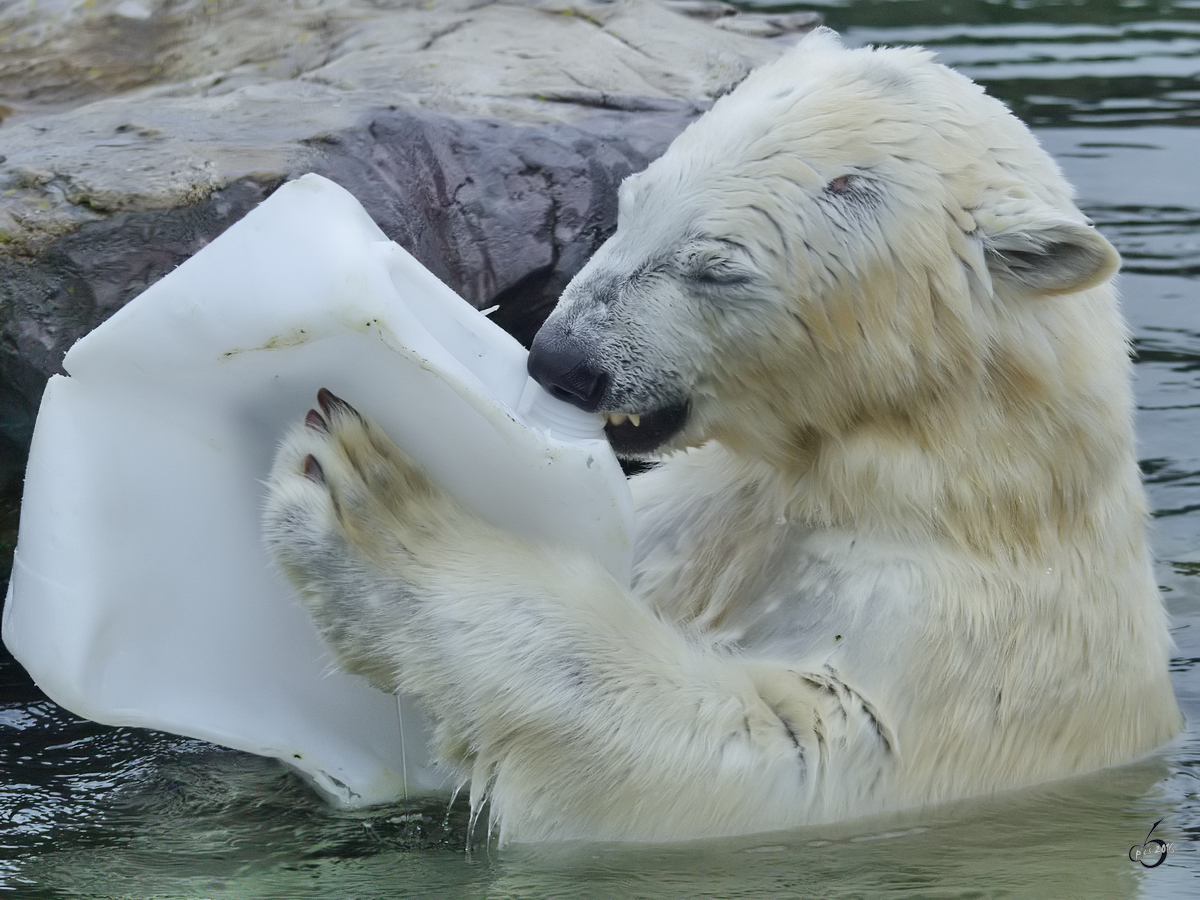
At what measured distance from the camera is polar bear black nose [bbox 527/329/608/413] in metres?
2.63

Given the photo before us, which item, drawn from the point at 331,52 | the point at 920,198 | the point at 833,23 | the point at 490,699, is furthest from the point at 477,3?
the point at 490,699

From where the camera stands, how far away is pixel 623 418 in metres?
2.82

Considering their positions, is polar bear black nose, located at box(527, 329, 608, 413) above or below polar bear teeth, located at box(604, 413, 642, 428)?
above

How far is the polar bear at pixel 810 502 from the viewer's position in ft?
8.38

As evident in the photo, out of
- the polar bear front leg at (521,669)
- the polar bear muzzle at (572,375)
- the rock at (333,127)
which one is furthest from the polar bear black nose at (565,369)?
the rock at (333,127)

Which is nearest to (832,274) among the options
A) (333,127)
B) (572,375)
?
(572,375)

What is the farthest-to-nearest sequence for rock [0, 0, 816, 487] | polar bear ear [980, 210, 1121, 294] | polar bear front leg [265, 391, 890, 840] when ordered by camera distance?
1. rock [0, 0, 816, 487]
2. polar bear ear [980, 210, 1121, 294]
3. polar bear front leg [265, 391, 890, 840]

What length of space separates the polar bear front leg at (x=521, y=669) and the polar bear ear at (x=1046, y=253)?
0.82 meters

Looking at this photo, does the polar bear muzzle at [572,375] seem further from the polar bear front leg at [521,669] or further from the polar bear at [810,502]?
the polar bear front leg at [521,669]

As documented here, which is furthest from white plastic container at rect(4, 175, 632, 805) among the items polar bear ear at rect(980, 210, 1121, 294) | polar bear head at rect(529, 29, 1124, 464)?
polar bear ear at rect(980, 210, 1121, 294)

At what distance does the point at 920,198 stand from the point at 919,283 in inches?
5.6

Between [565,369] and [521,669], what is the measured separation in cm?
49
